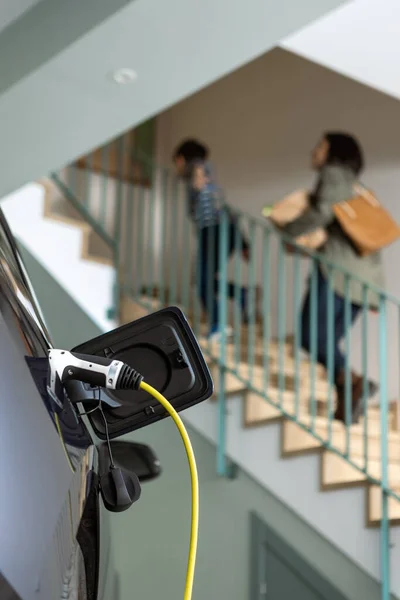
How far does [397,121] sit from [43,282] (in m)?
2.64

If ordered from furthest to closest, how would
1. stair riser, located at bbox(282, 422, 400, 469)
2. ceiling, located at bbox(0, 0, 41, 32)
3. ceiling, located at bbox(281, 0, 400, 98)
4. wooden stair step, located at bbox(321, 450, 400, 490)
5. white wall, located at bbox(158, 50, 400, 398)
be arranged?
white wall, located at bbox(158, 50, 400, 398) < stair riser, located at bbox(282, 422, 400, 469) < wooden stair step, located at bbox(321, 450, 400, 490) < ceiling, located at bbox(281, 0, 400, 98) < ceiling, located at bbox(0, 0, 41, 32)

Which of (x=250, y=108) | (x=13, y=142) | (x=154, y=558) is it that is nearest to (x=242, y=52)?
(x=13, y=142)

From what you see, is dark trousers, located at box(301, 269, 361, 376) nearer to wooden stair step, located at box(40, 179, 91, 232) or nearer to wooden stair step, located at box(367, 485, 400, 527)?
wooden stair step, located at box(367, 485, 400, 527)

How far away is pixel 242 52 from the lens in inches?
102

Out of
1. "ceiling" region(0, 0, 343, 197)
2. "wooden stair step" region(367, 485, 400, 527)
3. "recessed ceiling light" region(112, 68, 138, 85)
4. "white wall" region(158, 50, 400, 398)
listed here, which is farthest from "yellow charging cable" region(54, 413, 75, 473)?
"white wall" region(158, 50, 400, 398)

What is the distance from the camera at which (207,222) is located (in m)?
4.54

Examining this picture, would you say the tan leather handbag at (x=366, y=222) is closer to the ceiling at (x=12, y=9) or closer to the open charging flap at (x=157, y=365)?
the ceiling at (x=12, y=9)

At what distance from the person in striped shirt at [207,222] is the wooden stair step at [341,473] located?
3.39 feet

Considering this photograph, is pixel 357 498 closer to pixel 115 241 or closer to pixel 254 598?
pixel 254 598

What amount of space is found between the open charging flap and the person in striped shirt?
3.58 m

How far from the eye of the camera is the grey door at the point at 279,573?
13.3 feet

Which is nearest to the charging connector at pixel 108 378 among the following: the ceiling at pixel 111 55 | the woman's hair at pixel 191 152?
the ceiling at pixel 111 55

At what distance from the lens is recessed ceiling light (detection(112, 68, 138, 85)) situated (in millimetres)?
2637

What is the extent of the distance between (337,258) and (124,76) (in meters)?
1.93
